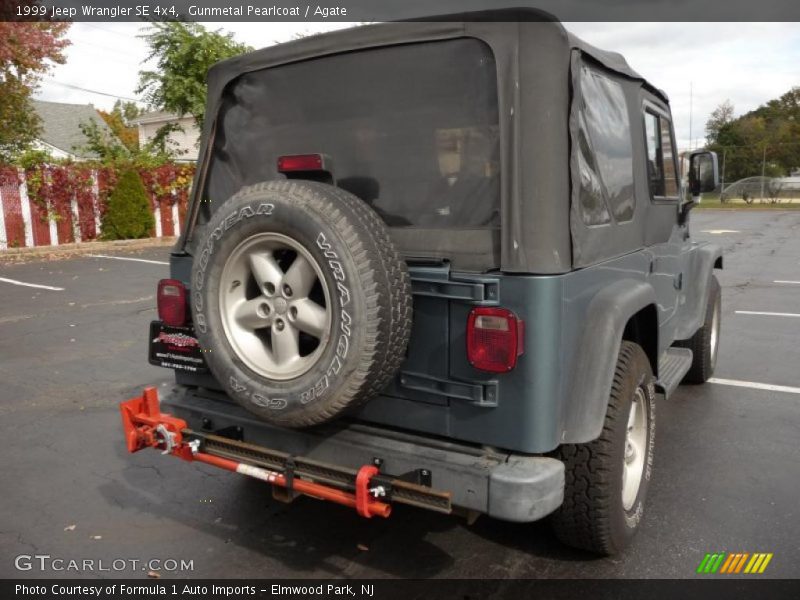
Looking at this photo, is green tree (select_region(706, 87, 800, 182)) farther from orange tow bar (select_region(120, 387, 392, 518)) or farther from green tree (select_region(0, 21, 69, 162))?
orange tow bar (select_region(120, 387, 392, 518))

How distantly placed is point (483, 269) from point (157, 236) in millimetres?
17882

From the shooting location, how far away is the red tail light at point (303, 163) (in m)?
2.79

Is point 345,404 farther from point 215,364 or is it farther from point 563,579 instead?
point 563,579

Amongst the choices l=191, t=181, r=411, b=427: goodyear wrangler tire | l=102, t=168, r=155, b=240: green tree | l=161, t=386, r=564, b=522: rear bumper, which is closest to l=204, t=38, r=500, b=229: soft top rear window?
l=191, t=181, r=411, b=427: goodyear wrangler tire

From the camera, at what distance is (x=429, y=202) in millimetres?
2793

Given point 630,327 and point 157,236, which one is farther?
point 157,236

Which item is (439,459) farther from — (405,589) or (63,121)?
(63,121)

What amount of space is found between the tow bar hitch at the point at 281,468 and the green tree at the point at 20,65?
55.7 feet

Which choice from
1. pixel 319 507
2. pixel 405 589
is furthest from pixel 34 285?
pixel 405 589

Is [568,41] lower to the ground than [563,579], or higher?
higher

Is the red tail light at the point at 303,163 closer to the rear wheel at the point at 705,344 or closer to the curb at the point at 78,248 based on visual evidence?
the rear wheel at the point at 705,344

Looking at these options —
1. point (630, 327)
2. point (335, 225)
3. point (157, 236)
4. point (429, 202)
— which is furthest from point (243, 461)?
point (157, 236)

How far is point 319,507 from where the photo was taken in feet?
11.8

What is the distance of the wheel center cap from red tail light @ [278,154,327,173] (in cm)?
58
